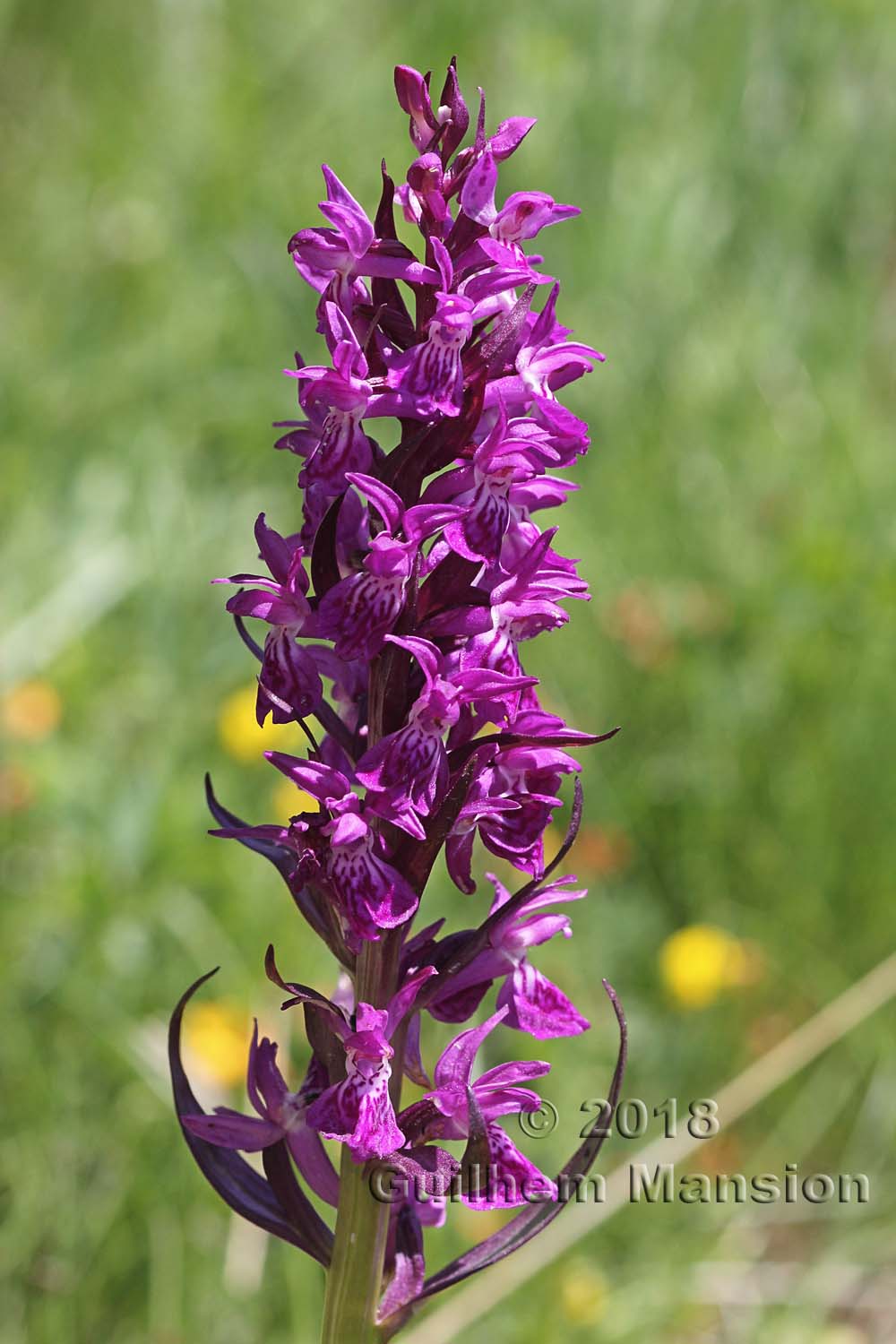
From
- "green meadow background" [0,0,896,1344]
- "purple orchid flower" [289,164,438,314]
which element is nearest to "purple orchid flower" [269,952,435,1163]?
"purple orchid flower" [289,164,438,314]

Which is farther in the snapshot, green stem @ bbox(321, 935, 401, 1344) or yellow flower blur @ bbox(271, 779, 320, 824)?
yellow flower blur @ bbox(271, 779, 320, 824)

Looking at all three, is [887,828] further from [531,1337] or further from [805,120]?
[805,120]

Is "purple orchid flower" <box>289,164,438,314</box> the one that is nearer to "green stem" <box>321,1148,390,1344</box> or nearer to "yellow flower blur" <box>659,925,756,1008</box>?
"green stem" <box>321,1148,390,1344</box>

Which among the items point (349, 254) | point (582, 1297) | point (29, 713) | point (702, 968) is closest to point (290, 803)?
point (29, 713)

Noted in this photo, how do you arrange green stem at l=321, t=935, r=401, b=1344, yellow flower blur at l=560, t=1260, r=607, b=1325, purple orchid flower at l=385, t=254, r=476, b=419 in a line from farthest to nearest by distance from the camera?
1. yellow flower blur at l=560, t=1260, r=607, b=1325
2. green stem at l=321, t=935, r=401, b=1344
3. purple orchid flower at l=385, t=254, r=476, b=419

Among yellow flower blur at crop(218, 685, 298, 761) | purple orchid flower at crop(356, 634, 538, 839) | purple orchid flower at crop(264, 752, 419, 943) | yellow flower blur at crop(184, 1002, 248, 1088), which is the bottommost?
yellow flower blur at crop(184, 1002, 248, 1088)

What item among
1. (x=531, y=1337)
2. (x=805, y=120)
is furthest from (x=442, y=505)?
(x=805, y=120)

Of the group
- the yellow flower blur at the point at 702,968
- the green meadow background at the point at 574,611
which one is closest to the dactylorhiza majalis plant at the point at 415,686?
the green meadow background at the point at 574,611
